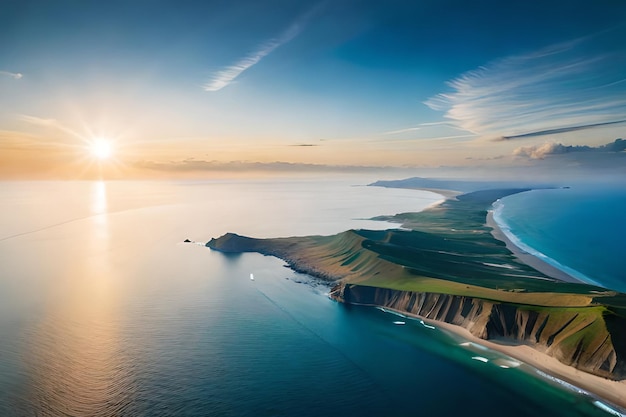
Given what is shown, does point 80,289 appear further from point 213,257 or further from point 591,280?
point 591,280

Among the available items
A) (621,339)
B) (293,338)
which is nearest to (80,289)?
(293,338)

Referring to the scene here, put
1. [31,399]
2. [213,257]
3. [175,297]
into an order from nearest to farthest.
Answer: [31,399]
[175,297]
[213,257]

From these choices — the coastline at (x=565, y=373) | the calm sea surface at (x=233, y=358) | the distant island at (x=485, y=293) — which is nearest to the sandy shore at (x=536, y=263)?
the distant island at (x=485, y=293)

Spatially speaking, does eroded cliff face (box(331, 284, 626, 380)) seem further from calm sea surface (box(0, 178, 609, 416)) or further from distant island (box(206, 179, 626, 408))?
calm sea surface (box(0, 178, 609, 416))

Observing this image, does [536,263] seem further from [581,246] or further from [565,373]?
[565,373]

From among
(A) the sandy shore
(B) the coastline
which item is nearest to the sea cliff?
(B) the coastline

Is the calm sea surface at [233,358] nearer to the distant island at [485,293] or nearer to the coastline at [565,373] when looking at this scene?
the coastline at [565,373]

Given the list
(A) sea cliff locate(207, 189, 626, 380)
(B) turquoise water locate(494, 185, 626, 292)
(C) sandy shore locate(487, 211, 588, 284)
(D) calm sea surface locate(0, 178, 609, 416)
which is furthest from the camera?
(B) turquoise water locate(494, 185, 626, 292)
